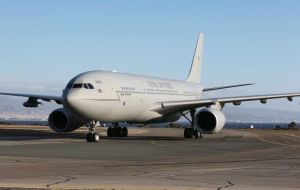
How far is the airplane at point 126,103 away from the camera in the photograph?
2972 cm

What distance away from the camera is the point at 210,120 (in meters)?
32.9

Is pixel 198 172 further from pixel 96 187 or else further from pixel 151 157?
pixel 151 157

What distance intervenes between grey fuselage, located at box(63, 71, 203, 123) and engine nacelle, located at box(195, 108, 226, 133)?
361cm

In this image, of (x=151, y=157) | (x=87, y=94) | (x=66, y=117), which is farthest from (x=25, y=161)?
(x=66, y=117)

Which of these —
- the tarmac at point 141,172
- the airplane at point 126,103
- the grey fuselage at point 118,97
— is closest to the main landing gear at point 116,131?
the airplane at point 126,103

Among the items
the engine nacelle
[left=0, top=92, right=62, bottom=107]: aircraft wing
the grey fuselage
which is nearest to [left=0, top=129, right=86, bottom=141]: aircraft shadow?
[left=0, top=92, right=62, bottom=107]: aircraft wing

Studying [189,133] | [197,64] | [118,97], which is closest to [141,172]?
[118,97]

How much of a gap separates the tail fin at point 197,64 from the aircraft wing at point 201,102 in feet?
35.4

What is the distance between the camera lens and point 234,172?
14.6m

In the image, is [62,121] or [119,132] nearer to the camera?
[62,121]

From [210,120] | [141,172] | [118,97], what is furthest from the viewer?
[210,120]

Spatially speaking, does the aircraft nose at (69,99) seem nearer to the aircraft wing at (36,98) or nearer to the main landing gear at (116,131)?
the aircraft wing at (36,98)

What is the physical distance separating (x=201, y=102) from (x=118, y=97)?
556 centimetres

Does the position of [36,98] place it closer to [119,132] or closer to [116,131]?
[116,131]
